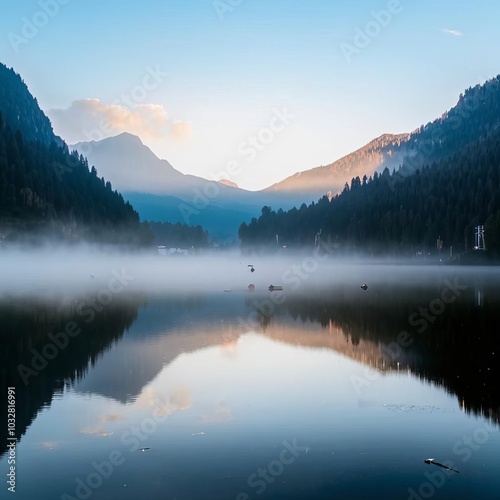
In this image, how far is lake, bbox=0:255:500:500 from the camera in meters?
16.3

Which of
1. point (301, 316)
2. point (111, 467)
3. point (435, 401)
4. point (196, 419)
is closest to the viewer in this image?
point (111, 467)

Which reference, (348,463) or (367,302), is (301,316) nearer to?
(367,302)

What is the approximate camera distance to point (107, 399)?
81.5 ft

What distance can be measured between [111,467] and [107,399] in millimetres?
7828

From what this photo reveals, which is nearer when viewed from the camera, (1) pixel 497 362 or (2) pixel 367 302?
(1) pixel 497 362

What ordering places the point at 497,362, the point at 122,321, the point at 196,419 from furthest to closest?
the point at 122,321 → the point at 497,362 → the point at 196,419

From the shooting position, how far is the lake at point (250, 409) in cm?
1633

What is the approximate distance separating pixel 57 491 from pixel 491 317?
43.4 meters

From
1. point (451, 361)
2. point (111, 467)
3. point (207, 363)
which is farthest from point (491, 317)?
point (111, 467)

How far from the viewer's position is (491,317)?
5138cm

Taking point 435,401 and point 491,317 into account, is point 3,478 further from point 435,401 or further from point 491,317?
point 491,317

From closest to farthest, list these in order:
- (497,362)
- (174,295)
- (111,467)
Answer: (111,467), (497,362), (174,295)

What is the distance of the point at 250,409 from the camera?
23531 millimetres

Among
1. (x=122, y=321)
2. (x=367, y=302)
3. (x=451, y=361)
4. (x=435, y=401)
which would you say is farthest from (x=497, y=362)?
(x=367, y=302)
